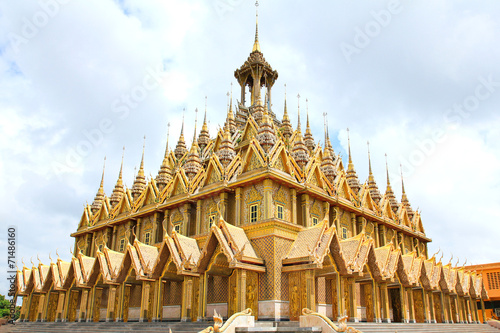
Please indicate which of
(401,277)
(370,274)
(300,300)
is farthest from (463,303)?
(300,300)

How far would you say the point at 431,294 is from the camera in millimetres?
24281

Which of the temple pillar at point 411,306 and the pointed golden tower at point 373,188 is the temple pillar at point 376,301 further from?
the pointed golden tower at point 373,188

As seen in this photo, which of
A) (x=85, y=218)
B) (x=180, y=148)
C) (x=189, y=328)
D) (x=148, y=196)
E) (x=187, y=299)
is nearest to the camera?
(x=189, y=328)

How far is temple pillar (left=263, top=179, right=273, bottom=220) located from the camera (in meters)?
18.6

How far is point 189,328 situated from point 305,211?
305 inches

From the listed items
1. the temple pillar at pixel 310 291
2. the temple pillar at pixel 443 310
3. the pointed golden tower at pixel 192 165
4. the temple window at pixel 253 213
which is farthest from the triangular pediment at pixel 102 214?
the temple pillar at pixel 443 310

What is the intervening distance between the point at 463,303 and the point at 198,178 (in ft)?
65.1

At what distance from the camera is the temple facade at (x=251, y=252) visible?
56.7ft

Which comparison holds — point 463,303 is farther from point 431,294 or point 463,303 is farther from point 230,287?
point 230,287

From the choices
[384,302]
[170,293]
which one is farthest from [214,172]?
[384,302]

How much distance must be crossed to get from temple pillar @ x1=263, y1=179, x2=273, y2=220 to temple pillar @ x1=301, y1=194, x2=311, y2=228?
2.33 m

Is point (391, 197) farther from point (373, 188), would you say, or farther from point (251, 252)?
point (251, 252)

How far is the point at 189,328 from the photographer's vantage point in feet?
51.8

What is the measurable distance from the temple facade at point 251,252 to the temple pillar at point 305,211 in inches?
2.1
